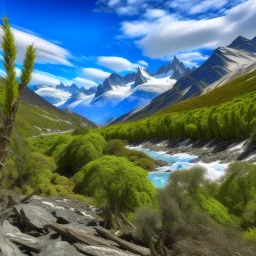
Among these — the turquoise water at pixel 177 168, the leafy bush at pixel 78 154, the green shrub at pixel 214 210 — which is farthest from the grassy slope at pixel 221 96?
the green shrub at pixel 214 210

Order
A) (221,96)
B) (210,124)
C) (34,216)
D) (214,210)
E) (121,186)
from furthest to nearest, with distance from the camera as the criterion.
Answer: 1. (221,96)
2. (210,124)
3. (121,186)
4. (214,210)
5. (34,216)

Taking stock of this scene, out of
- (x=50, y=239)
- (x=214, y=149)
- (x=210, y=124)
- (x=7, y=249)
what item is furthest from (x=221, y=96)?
(x=7, y=249)

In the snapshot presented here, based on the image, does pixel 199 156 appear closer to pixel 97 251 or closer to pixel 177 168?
pixel 177 168

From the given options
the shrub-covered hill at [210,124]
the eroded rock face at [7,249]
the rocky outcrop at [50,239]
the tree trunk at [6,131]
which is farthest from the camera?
the shrub-covered hill at [210,124]

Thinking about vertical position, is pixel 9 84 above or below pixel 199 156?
above

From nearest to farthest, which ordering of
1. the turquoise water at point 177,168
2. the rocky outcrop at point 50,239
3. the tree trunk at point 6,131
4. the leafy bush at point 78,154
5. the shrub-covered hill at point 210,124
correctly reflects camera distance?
the rocky outcrop at point 50,239 < the tree trunk at point 6,131 < the turquoise water at point 177,168 < the leafy bush at point 78,154 < the shrub-covered hill at point 210,124

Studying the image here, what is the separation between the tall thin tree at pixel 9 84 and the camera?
8117 millimetres

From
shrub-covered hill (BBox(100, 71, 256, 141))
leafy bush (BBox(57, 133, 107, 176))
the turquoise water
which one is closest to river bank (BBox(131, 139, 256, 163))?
shrub-covered hill (BBox(100, 71, 256, 141))

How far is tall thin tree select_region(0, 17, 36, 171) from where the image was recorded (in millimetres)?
8117

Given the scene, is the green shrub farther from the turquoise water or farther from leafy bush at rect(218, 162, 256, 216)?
the turquoise water

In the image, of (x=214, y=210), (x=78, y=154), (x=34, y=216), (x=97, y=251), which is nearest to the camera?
(x=97, y=251)

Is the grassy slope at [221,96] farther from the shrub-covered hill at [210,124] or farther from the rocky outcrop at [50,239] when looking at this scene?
the rocky outcrop at [50,239]

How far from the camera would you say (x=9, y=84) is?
27.0 feet

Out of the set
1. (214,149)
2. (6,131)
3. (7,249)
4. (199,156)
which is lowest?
(199,156)
